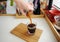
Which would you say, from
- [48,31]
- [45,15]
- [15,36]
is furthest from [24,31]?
[45,15]

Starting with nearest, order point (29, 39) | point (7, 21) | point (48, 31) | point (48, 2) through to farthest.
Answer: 1. point (29, 39)
2. point (48, 31)
3. point (7, 21)
4. point (48, 2)

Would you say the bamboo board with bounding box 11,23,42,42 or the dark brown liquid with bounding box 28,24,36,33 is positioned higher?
the dark brown liquid with bounding box 28,24,36,33

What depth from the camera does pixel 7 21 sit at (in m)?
0.96

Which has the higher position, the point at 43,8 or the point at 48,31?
the point at 43,8

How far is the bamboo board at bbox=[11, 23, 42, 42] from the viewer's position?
75 centimetres

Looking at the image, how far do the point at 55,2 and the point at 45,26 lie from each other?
335mm

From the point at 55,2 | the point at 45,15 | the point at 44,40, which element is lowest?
the point at 44,40

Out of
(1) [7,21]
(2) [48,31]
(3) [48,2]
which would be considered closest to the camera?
(2) [48,31]

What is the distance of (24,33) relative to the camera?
2.65 ft

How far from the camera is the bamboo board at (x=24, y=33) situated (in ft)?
2.47

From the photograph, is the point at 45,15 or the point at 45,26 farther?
the point at 45,15

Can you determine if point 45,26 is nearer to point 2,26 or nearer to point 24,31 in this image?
point 24,31

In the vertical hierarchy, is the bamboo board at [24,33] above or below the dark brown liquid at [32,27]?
below

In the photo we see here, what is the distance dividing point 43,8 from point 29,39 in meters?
0.48
